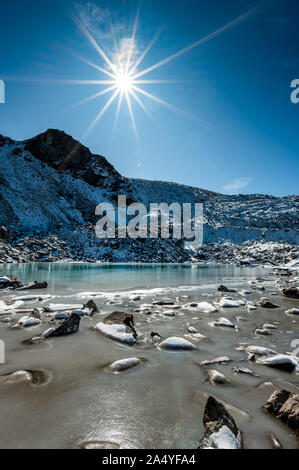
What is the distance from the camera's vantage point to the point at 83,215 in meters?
62.5

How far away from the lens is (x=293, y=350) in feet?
14.0

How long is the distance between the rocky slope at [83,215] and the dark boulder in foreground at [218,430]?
Result: 1499 inches

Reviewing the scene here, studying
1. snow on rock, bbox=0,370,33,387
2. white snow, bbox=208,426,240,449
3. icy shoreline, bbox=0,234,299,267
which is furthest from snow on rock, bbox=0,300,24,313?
icy shoreline, bbox=0,234,299,267

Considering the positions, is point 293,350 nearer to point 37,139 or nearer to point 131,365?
point 131,365

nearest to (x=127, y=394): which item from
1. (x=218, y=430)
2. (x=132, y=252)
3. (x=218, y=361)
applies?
(x=218, y=430)

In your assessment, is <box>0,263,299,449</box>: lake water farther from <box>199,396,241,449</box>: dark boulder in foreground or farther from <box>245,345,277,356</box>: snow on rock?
<box>245,345,277,356</box>: snow on rock

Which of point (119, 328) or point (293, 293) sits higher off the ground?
point (119, 328)

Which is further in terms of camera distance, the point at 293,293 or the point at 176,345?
the point at 293,293

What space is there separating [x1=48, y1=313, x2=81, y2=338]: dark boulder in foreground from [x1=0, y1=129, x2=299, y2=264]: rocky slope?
3422 cm

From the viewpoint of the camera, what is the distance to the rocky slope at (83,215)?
48406 millimetres

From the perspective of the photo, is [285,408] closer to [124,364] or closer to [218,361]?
[218,361]

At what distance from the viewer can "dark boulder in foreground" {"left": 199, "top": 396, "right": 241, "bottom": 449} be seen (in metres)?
1.85

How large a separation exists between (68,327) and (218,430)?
3.90 meters
